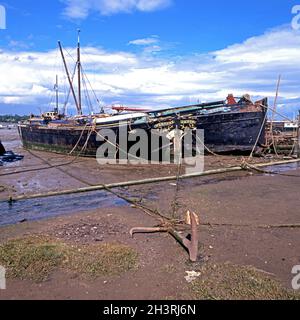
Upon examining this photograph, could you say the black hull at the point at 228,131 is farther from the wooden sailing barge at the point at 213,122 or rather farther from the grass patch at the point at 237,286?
the grass patch at the point at 237,286

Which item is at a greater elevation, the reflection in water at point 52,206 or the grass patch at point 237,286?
the grass patch at point 237,286

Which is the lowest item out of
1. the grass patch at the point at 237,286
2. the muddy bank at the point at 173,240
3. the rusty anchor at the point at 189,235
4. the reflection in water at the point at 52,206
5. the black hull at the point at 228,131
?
the reflection in water at the point at 52,206

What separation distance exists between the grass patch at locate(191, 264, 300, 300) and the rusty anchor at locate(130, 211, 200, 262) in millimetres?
351

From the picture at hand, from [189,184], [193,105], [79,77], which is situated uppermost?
[79,77]

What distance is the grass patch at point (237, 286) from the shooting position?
3.89 m

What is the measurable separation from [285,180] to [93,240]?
783 centimetres

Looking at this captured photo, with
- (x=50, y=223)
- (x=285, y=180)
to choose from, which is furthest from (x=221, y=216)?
(x=285, y=180)

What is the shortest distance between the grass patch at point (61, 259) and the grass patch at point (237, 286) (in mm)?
1046

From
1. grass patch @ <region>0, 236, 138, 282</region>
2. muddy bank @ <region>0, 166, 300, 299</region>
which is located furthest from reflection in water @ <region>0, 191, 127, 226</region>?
grass patch @ <region>0, 236, 138, 282</region>

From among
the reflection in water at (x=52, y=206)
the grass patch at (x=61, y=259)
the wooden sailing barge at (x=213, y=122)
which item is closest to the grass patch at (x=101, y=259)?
the grass patch at (x=61, y=259)

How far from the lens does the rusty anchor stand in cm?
493

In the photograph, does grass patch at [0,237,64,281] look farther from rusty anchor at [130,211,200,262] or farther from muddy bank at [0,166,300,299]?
rusty anchor at [130,211,200,262]

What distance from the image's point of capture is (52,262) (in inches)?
190

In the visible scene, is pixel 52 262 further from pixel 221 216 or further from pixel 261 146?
pixel 261 146
